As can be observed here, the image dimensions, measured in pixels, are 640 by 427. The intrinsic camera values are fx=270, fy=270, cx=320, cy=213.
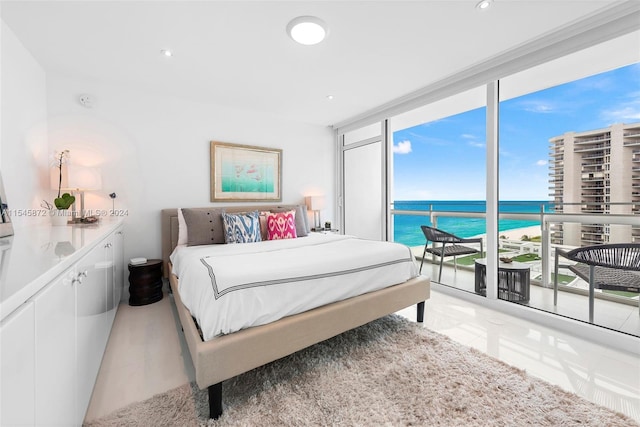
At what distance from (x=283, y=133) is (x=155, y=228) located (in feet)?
7.57

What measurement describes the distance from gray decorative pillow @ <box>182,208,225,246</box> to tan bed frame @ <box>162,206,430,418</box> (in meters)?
1.19

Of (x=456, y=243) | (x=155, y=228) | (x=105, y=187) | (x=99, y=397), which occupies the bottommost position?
(x=99, y=397)

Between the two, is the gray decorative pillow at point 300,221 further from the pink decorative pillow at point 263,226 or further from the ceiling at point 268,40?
the ceiling at point 268,40

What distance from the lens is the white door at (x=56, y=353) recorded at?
0.83 metres

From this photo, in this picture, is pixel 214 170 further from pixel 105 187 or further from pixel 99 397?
pixel 99 397

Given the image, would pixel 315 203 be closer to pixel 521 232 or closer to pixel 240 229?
pixel 240 229

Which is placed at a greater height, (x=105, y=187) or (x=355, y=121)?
(x=355, y=121)

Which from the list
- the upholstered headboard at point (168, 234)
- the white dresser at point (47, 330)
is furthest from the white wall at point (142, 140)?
the white dresser at point (47, 330)

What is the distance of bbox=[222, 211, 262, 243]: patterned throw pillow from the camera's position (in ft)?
10.0

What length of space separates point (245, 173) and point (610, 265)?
3.96m

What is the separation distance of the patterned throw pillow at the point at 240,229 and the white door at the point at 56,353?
187 cm

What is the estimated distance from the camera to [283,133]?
4.36 m

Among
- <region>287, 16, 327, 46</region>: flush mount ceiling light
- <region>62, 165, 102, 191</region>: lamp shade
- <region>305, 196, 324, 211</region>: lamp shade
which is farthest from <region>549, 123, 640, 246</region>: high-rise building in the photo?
<region>62, 165, 102, 191</region>: lamp shade

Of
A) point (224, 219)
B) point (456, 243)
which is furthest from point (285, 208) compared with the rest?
point (456, 243)
